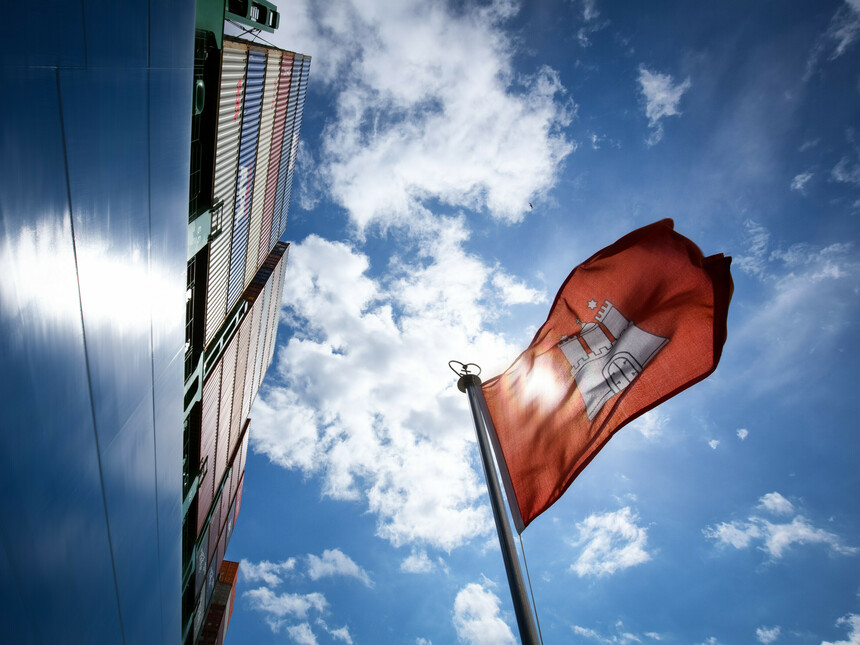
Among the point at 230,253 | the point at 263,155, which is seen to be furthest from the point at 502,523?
the point at 263,155

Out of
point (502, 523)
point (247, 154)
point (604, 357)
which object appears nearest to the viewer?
point (502, 523)

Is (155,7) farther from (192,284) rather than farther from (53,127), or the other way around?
(192,284)

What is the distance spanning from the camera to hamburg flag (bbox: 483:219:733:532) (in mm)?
5715

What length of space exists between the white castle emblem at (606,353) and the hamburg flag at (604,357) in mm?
16

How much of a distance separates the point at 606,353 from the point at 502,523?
3.36 metres

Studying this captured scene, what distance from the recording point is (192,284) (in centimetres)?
2108

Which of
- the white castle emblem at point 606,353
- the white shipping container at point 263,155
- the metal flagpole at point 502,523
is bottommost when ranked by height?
the metal flagpole at point 502,523

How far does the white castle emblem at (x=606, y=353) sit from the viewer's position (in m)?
6.07

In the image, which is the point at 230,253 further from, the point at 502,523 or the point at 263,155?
the point at 502,523

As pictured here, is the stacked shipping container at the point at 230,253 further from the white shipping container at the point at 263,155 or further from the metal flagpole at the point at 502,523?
the metal flagpole at the point at 502,523

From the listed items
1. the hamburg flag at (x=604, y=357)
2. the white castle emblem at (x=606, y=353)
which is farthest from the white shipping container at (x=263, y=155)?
the white castle emblem at (x=606, y=353)

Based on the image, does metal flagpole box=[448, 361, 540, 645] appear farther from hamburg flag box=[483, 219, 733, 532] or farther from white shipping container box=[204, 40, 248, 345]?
white shipping container box=[204, 40, 248, 345]

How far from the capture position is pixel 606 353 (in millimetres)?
6488

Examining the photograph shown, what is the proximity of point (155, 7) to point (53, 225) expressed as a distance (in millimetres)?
3400
